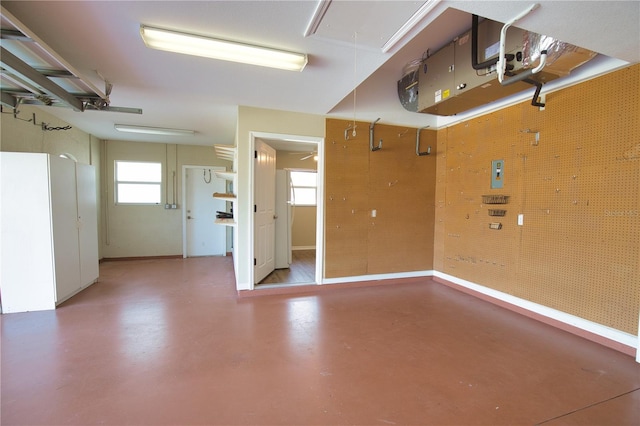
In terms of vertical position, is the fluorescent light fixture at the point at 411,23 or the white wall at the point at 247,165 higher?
the fluorescent light fixture at the point at 411,23

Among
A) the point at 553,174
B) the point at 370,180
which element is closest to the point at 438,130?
the point at 370,180

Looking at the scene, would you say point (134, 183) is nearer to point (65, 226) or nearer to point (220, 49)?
point (65, 226)

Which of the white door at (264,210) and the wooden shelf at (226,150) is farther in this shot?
the wooden shelf at (226,150)

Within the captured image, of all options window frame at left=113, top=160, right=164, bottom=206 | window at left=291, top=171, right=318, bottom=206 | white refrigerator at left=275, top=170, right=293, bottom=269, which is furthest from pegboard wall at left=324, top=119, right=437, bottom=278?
window frame at left=113, top=160, right=164, bottom=206

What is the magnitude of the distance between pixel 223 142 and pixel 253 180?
2.92 meters

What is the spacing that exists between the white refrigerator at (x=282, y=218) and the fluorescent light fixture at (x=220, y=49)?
2.70 meters

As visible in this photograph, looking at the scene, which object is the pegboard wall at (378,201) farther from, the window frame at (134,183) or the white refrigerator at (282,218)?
the window frame at (134,183)

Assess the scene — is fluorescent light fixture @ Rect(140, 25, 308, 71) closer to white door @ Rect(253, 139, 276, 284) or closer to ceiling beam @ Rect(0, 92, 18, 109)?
white door @ Rect(253, 139, 276, 284)

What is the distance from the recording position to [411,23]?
1.83 meters

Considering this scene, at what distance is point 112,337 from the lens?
102 inches

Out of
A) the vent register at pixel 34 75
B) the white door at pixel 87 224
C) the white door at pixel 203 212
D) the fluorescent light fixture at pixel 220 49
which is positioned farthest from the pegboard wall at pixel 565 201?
the white door at pixel 87 224

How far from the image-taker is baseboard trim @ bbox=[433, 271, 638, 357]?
242cm

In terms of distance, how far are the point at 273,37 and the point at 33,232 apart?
3.59 metres

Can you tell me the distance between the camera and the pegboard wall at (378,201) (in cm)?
416
